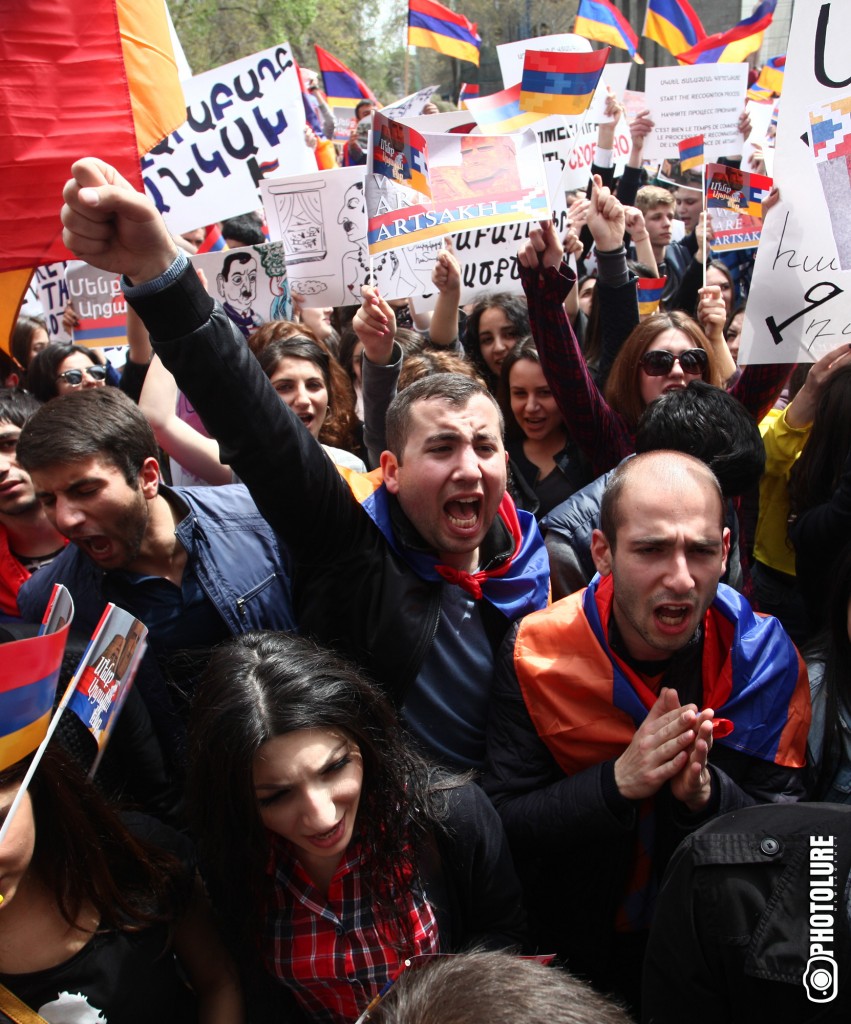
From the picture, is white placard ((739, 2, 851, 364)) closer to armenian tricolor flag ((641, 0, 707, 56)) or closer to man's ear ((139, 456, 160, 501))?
man's ear ((139, 456, 160, 501))

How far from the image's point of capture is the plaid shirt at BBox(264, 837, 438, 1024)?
1.81 m

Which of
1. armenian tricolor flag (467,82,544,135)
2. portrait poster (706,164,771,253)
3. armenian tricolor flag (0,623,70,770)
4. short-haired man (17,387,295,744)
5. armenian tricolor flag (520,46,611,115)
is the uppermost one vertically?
armenian tricolor flag (520,46,611,115)

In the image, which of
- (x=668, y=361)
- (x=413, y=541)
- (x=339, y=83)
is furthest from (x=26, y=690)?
(x=339, y=83)

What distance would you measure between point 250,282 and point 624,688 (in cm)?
335

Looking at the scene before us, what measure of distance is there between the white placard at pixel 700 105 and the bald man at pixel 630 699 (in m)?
5.48

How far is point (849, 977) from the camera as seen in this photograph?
3.96 ft

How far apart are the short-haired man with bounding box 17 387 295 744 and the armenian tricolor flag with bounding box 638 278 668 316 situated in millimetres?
3111

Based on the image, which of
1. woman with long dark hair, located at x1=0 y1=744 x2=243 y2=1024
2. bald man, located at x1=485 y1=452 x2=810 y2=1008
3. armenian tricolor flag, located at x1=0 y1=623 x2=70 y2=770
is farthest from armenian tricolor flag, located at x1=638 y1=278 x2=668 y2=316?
armenian tricolor flag, located at x1=0 y1=623 x2=70 y2=770

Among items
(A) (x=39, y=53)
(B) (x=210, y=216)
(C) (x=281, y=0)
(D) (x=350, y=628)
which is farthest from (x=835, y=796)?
(C) (x=281, y=0)

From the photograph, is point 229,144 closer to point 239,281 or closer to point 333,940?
point 239,281

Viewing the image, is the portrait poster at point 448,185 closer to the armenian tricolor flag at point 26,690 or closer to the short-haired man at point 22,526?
the short-haired man at point 22,526

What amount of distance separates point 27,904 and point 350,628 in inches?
34.0

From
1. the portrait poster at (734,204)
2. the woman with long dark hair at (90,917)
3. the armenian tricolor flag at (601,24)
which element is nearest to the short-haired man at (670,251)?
the portrait poster at (734,204)

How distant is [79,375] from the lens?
412 cm
